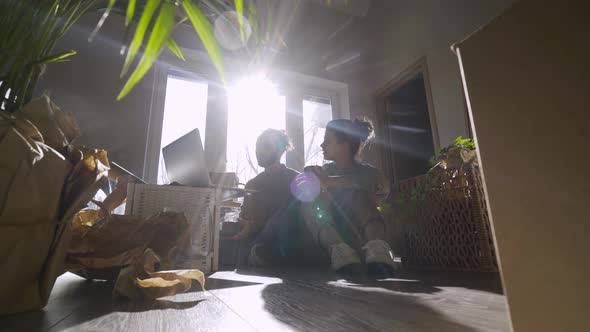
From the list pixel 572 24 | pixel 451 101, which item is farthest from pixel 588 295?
pixel 451 101

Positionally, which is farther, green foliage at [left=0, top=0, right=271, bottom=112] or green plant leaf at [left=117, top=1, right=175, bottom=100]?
green foliage at [left=0, top=0, right=271, bottom=112]

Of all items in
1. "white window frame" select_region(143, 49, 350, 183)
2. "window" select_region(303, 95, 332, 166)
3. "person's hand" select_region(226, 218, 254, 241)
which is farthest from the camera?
"window" select_region(303, 95, 332, 166)

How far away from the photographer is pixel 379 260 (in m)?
1.18

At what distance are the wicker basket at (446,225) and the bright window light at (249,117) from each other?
190cm

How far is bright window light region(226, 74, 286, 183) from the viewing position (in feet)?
10.4

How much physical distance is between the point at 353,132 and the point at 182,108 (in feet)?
6.62

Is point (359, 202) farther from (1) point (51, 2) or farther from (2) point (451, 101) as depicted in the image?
(2) point (451, 101)

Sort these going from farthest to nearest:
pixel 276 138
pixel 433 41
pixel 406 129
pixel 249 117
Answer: pixel 406 129, pixel 249 117, pixel 433 41, pixel 276 138

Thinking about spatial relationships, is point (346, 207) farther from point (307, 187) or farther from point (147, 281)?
point (147, 281)

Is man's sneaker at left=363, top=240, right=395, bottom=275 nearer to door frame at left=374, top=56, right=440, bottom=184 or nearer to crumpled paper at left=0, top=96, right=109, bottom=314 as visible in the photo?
crumpled paper at left=0, top=96, right=109, bottom=314

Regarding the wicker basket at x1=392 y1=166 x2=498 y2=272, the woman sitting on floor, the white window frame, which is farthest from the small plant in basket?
the white window frame

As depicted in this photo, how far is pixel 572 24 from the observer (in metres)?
0.24

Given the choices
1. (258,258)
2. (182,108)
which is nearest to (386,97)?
(182,108)

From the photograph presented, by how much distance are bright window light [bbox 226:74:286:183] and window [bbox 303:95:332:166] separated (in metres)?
0.30
